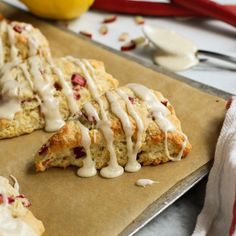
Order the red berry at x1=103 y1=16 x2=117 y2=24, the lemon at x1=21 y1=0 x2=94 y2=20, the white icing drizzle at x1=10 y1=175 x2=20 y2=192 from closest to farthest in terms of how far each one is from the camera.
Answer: the white icing drizzle at x1=10 y1=175 x2=20 y2=192 < the lemon at x1=21 y1=0 x2=94 y2=20 < the red berry at x1=103 y1=16 x2=117 y2=24

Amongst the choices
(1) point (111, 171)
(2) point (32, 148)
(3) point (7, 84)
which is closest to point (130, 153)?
(1) point (111, 171)

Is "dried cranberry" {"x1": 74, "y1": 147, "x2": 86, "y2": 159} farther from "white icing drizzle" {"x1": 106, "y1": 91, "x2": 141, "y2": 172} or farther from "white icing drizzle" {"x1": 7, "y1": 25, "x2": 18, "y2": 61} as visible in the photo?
"white icing drizzle" {"x1": 7, "y1": 25, "x2": 18, "y2": 61}

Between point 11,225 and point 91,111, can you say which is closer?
point 11,225

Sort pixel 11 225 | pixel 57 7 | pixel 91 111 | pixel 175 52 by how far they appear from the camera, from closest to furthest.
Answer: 1. pixel 11 225
2. pixel 91 111
3. pixel 175 52
4. pixel 57 7

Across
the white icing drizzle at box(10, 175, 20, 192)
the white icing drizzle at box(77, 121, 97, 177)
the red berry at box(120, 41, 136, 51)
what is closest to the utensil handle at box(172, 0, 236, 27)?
the red berry at box(120, 41, 136, 51)

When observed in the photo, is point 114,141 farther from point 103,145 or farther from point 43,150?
point 43,150

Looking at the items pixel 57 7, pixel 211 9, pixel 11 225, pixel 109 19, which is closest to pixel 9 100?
pixel 11 225

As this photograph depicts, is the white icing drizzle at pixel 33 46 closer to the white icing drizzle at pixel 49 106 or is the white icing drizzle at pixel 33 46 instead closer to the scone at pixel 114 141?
the white icing drizzle at pixel 49 106
